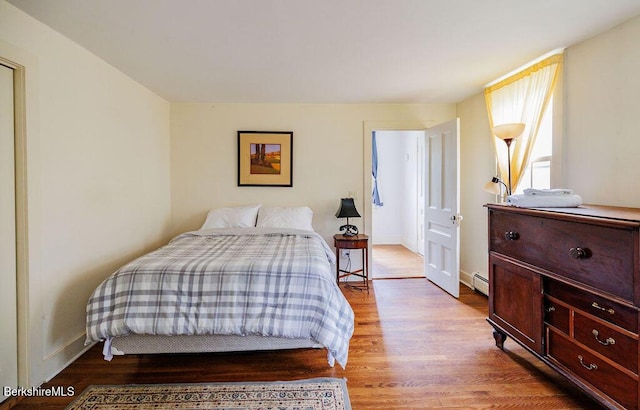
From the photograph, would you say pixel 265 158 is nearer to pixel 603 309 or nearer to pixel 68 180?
pixel 68 180

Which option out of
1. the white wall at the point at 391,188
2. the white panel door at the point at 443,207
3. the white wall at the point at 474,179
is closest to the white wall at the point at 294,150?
the white wall at the point at 474,179

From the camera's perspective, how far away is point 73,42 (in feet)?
6.95

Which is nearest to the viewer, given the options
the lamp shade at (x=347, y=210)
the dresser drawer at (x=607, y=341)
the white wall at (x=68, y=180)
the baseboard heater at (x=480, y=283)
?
the dresser drawer at (x=607, y=341)

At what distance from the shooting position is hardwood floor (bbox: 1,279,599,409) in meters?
1.68

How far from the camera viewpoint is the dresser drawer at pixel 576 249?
1297 mm

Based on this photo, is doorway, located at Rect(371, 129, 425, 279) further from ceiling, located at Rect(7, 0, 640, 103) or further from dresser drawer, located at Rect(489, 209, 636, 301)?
dresser drawer, located at Rect(489, 209, 636, 301)

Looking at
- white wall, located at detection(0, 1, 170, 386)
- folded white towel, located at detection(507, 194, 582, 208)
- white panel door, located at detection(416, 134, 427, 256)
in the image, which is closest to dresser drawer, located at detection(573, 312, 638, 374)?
folded white towel, located at detection(507, 194, 582, 208)

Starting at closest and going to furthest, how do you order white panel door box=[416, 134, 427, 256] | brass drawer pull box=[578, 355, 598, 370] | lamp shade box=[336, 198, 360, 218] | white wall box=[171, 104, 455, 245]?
brass drawer pull box=[578, 355, 598, 370] → lamp shade box=[336, 198, 360, 218] → white wall box=[171, 104, 455, 245] → white panel door box=[416, 134, 427, 256]

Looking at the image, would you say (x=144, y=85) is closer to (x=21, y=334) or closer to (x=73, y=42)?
(x=73, y=42)

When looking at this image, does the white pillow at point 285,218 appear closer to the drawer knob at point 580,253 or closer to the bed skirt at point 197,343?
the bed skirt at point 197,343

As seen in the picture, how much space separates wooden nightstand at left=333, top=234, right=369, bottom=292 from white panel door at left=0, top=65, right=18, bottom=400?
2657 mm

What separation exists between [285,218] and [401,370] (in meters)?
1.96

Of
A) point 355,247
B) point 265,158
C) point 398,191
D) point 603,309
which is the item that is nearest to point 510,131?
point 603,309

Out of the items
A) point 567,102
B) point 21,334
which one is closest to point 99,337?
point 21,334
